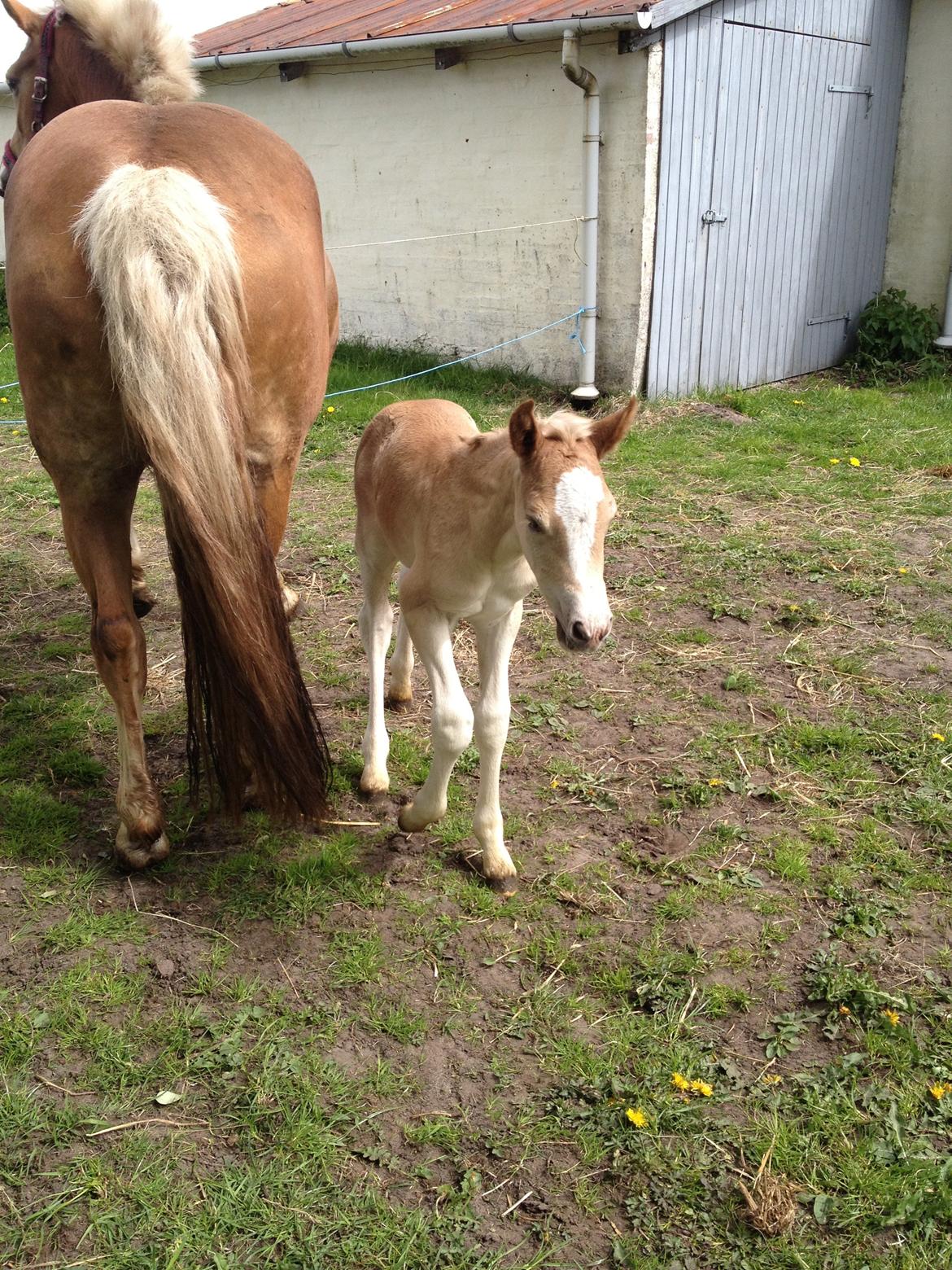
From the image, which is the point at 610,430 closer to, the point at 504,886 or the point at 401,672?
the point at 504,886

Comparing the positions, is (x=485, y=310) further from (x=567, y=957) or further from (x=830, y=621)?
(x=567, y=957)

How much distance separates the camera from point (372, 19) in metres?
9.47

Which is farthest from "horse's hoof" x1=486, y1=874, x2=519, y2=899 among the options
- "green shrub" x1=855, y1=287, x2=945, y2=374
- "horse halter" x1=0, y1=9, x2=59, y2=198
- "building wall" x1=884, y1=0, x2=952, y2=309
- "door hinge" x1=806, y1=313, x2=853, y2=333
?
"building wall" x1=884, y1=0, x2=952, y2=309

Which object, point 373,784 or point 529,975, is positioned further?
point 373,784

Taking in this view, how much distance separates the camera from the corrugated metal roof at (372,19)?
7.62m

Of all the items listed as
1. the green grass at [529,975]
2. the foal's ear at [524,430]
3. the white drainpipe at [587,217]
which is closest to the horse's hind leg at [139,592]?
the green grass at [529,975]

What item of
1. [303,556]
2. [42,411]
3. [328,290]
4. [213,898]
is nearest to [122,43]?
[328,290]

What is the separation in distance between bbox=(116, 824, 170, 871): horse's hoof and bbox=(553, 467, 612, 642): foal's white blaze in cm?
145

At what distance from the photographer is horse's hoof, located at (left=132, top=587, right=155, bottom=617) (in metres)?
4.33

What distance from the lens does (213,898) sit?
2936 millimetres

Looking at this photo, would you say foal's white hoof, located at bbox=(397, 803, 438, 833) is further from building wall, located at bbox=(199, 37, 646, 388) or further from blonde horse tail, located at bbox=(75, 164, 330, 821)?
building wall, located at bbox=(199, 37, 646, 388)

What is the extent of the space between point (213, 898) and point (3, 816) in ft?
2.66

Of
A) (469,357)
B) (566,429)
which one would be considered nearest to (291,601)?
(566,429)

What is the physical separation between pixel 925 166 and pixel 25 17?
29.4 feet
